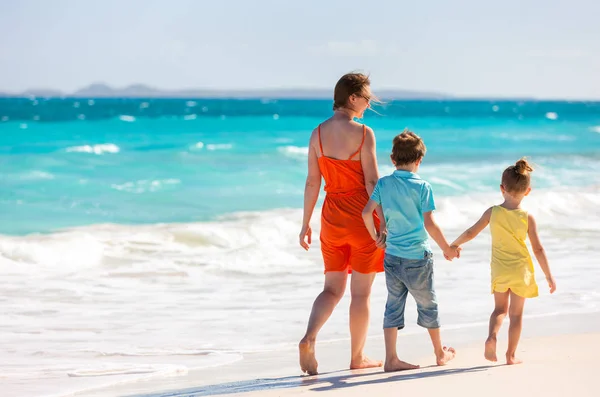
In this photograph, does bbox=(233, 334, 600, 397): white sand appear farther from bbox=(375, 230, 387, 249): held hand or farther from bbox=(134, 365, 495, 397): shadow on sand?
bbox=(375, 230, 387, 249): held hand

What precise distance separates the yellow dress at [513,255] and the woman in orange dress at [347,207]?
0.59 meters

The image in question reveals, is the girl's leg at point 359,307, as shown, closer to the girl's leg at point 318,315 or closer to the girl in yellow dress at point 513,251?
the girl's leg at point 318,315

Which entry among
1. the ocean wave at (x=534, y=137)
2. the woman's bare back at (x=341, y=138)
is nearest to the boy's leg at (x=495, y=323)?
the woman's bare back at (x=341, y=138)

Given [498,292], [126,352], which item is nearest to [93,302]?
[126,352]

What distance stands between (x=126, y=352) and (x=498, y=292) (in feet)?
8.03

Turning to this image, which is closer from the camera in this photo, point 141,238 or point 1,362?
point 1,362

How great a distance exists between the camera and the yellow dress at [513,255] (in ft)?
13.8

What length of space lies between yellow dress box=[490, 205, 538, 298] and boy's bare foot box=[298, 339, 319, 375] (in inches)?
40.3

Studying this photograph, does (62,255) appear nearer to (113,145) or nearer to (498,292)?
(498,292)

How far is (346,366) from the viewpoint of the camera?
481 cm

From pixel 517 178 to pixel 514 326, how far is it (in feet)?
2.46

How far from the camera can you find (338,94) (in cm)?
441

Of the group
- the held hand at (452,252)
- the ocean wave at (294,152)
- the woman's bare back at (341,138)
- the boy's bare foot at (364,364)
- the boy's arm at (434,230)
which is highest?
the woman's bare back at (341,138)

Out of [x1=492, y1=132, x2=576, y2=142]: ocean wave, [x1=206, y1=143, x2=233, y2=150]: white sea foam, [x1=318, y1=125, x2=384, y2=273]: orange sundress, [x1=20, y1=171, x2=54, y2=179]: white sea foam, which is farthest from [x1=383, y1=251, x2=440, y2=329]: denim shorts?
[x1=492, y1=132, x2=576, y2=142]: ocean wave
